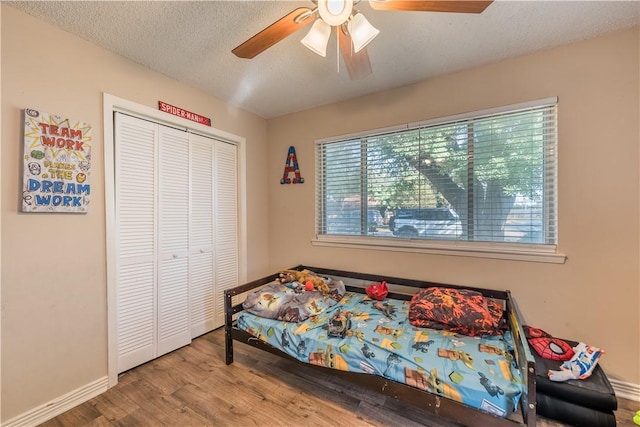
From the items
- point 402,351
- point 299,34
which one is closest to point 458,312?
point 402,351

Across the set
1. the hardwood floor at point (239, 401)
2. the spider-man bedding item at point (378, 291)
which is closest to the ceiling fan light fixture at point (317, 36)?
the spider-man bedding item at point (378, 291)

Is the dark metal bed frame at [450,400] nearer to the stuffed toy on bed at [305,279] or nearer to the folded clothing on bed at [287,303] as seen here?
the folded clothing on bed at [287,303]

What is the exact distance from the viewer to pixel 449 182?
2332mm

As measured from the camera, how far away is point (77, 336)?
1773mm

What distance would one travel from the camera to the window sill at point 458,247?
6.44 ft

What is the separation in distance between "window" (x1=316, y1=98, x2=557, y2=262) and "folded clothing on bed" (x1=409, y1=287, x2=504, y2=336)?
19.4 inches

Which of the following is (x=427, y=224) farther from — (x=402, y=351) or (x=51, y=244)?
(x=51, y=244)

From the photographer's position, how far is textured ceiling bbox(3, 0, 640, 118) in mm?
1558

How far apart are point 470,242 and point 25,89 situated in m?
3.31

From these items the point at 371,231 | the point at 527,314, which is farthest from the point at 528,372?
the point at 371,231

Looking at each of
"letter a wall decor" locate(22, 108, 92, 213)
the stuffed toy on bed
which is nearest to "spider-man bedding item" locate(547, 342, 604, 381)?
the stuffed toy on bed

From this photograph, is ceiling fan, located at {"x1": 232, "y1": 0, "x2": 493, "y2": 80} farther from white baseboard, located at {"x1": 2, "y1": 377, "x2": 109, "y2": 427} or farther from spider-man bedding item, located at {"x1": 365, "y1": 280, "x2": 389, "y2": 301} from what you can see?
white baseboard, located at {"x1": 2, "y1": 377, "x2": 109, "y2": 427}

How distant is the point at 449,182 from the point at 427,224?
43 cm

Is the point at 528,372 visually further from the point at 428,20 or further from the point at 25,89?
the point at 25,89
